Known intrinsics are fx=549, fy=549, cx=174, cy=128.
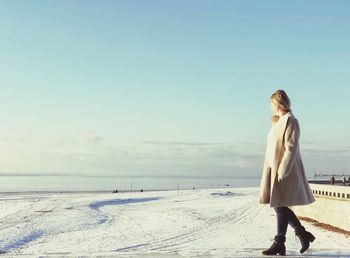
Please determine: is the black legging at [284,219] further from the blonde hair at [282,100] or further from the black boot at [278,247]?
the blonde hair at [282,100]

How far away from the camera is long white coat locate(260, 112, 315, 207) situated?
796cm

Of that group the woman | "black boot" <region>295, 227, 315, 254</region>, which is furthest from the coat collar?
"black boot" <region>295, 227, 315, 254</region>

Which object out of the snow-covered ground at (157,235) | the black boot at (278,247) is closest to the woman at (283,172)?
the black boot at (278,247)

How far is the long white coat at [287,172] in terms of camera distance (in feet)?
26.1

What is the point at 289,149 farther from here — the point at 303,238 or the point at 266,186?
the point at 303,238

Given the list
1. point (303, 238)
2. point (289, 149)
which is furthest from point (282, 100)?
point (303, 238)

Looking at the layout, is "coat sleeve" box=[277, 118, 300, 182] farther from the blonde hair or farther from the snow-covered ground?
the snow-covered ground

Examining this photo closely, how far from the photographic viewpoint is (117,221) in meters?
26.2

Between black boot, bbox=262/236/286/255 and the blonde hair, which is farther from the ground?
the blonde hair

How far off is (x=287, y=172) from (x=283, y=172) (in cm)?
6

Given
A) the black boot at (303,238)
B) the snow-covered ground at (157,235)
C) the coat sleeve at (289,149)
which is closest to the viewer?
the coat sleeve at (289,149)

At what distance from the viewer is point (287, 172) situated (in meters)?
7.95

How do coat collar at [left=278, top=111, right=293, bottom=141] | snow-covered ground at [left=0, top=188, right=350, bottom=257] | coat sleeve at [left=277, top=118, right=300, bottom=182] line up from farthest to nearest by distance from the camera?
snow-covered ground at [left=0, top=188, right=350, bottom=257], coat collar at [left=278, top=111, right=293, bottom=141], coat sleeve at [left=277, top=118, right=300, bottom=182]

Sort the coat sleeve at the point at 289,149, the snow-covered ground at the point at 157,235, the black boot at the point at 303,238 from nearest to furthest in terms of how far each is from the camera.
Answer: the coat sleeve at the point at 289,149 < the black boot at the point at 303,238 < the snow-covered ground at the point at 157,235
